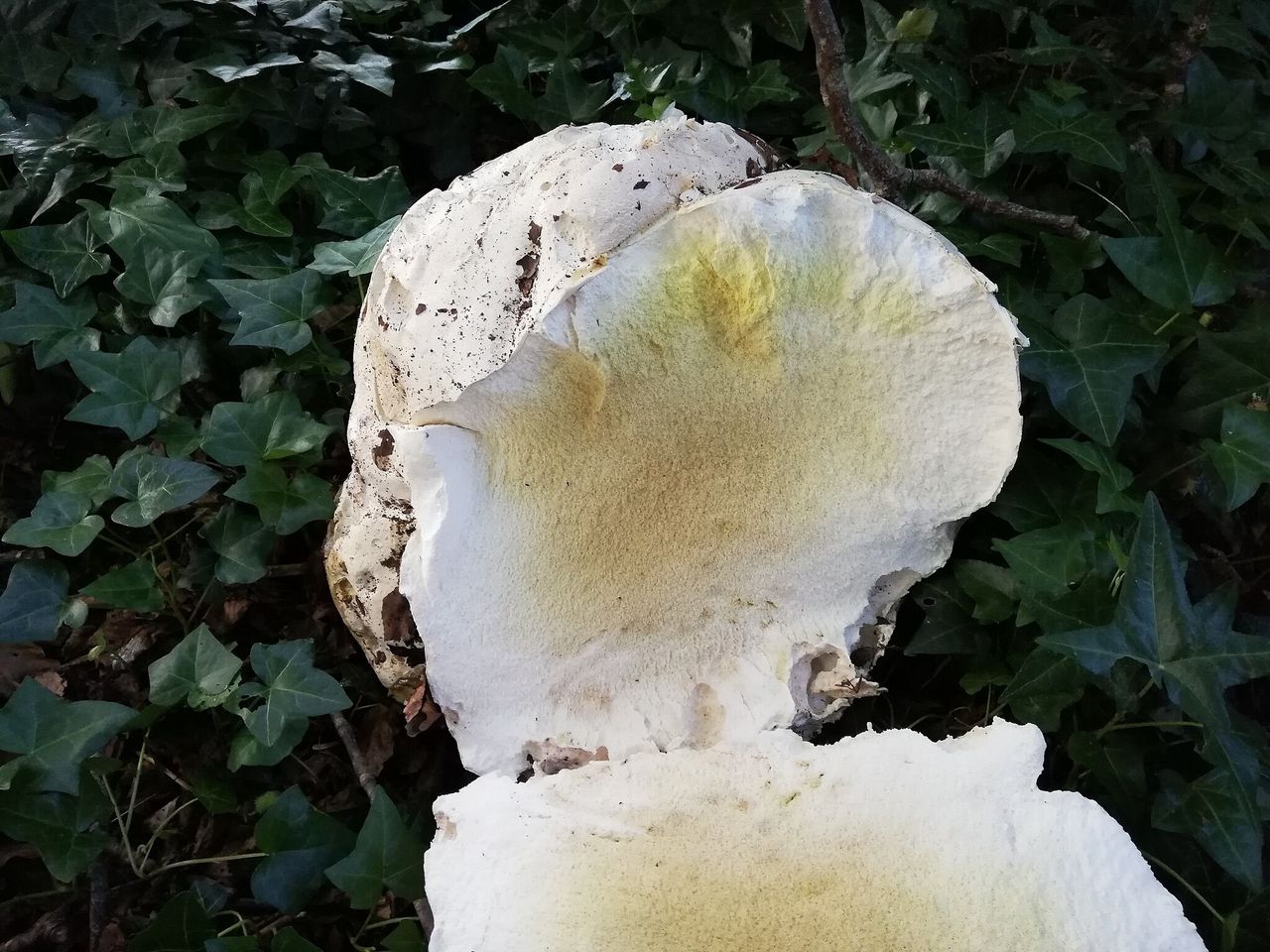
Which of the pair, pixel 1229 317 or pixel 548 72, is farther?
pixel 548 72

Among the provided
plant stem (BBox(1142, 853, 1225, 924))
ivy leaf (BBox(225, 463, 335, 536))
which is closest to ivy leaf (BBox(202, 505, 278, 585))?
ivy leaf (BBox(225, 463, 335, 536))

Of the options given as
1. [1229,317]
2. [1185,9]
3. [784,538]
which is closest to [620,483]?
[784,538]

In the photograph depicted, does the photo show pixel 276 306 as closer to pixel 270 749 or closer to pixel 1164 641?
pixel 270 749

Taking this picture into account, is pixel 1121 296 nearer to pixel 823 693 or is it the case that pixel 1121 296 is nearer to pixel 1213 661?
pixel 1213 661

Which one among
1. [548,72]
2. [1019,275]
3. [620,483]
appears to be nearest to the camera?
[620,483]

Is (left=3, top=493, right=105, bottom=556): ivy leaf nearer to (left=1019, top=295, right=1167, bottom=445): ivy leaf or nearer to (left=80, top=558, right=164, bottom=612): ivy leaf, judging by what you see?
(left=80, top=558, right=164, bottom=612): ivy leaf
